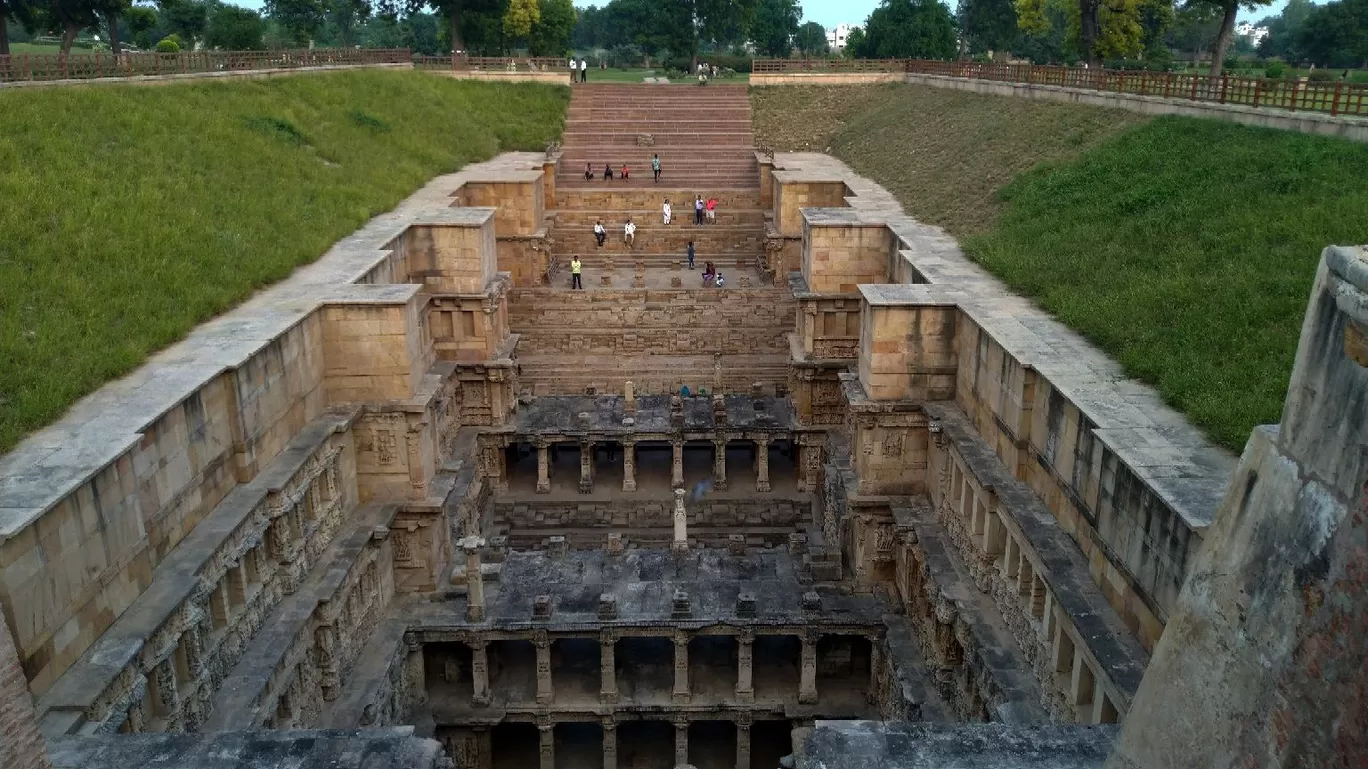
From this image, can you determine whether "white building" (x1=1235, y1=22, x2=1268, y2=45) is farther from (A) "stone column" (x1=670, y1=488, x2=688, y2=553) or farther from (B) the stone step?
(A) "stone column" (x1=670, y1=488, x2=688, y2=553)

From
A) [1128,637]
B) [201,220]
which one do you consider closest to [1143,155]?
[1128,637]

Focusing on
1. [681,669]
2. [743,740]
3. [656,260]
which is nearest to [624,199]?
[656,260]

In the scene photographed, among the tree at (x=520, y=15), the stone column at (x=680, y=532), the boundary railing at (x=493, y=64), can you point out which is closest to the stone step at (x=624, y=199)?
the boundary railing at (x=493, y=64)

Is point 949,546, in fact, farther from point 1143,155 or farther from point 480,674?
point 1143,155

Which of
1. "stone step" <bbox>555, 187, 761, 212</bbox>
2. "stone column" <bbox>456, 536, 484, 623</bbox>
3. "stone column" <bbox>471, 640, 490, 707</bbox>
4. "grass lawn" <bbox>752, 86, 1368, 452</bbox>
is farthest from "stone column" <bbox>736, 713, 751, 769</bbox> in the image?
"stone step" <bbox>555, 187, 761, 212</bbox>

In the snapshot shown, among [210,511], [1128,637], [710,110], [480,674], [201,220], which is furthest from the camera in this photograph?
[710,110]

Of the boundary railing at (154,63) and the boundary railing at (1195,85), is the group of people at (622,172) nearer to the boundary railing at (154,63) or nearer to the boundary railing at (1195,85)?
the boundary railing at (154,63)

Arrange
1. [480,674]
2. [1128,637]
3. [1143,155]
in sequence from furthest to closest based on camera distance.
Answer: [1143,155], [480,674], [1128,637]
